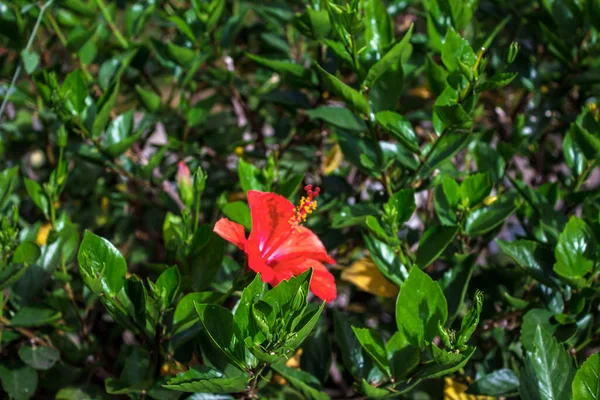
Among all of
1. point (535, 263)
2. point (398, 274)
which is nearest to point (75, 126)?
point (398, 274)

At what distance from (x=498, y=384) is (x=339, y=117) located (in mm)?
657

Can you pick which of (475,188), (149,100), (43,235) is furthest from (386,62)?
(43,235)

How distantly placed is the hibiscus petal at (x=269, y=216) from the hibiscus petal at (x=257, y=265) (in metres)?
0.06

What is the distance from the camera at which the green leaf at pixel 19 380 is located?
1386mm

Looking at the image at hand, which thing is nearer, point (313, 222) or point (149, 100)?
point (313, 222)

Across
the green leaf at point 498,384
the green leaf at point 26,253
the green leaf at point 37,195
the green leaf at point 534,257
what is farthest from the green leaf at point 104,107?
the green leaf at point 498,384

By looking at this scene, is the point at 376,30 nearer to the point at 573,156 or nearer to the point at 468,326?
the point at 573,156

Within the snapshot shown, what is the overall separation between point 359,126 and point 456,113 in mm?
345

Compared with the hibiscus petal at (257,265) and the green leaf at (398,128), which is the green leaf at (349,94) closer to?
the green leaf at (398,128)

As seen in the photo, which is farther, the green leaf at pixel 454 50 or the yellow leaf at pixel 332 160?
the yellow leaf at pixel 332 160

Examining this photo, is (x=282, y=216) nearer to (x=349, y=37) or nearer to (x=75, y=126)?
(x=349, y=37)

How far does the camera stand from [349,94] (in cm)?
125

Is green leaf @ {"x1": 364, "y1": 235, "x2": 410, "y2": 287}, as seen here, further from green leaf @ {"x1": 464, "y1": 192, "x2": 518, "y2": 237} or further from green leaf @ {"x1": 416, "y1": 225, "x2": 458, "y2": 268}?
green leaf @ {"x1": 464, "y1": 192, "x2": 518, "y2": 237}

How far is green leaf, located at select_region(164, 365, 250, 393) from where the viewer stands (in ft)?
3.26
